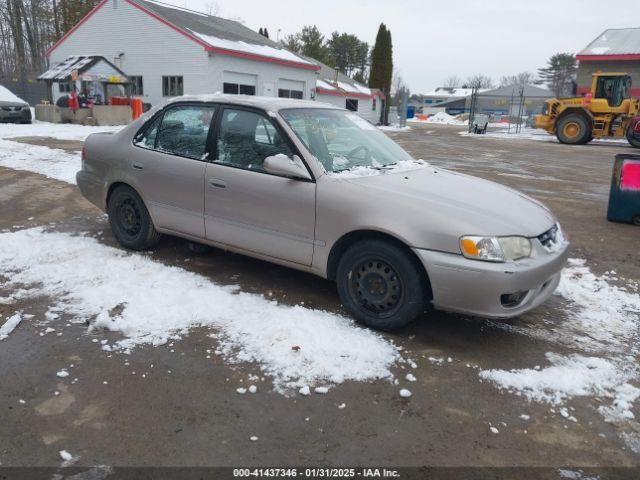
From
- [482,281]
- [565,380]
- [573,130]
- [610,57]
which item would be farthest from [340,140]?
[610,57]

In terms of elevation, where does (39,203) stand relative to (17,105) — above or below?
below

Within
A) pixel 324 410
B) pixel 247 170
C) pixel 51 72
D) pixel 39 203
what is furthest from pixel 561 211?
pixel 51 72

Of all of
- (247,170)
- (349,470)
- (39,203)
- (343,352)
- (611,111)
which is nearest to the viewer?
(349,470)

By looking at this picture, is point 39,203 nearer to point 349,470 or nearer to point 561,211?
point 349,470

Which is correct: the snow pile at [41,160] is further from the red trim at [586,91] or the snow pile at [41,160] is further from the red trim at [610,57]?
the red trim at [610,57]

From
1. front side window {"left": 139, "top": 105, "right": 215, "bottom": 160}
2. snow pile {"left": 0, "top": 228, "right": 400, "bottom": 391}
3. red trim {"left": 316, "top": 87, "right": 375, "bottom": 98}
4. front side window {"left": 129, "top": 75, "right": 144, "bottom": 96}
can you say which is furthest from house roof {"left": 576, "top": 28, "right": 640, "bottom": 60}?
snow pile {"left": 0, "top": 228, "right": 400, "bottom": 391}

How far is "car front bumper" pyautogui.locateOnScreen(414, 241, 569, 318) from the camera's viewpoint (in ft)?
Result: 10.9

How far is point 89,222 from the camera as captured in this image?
6.49 meters

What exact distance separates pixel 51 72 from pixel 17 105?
5155mm

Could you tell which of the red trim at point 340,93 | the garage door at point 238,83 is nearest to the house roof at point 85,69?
the garage door at point 238,83

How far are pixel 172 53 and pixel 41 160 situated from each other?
15594 millimetres

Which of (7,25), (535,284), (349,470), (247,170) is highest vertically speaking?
(7,25)

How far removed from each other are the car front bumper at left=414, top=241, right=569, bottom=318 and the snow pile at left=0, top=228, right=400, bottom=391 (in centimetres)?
54

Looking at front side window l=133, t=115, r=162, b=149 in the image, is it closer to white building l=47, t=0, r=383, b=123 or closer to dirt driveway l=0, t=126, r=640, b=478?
dirt driveway l=0, t=126, r=640, b=478
